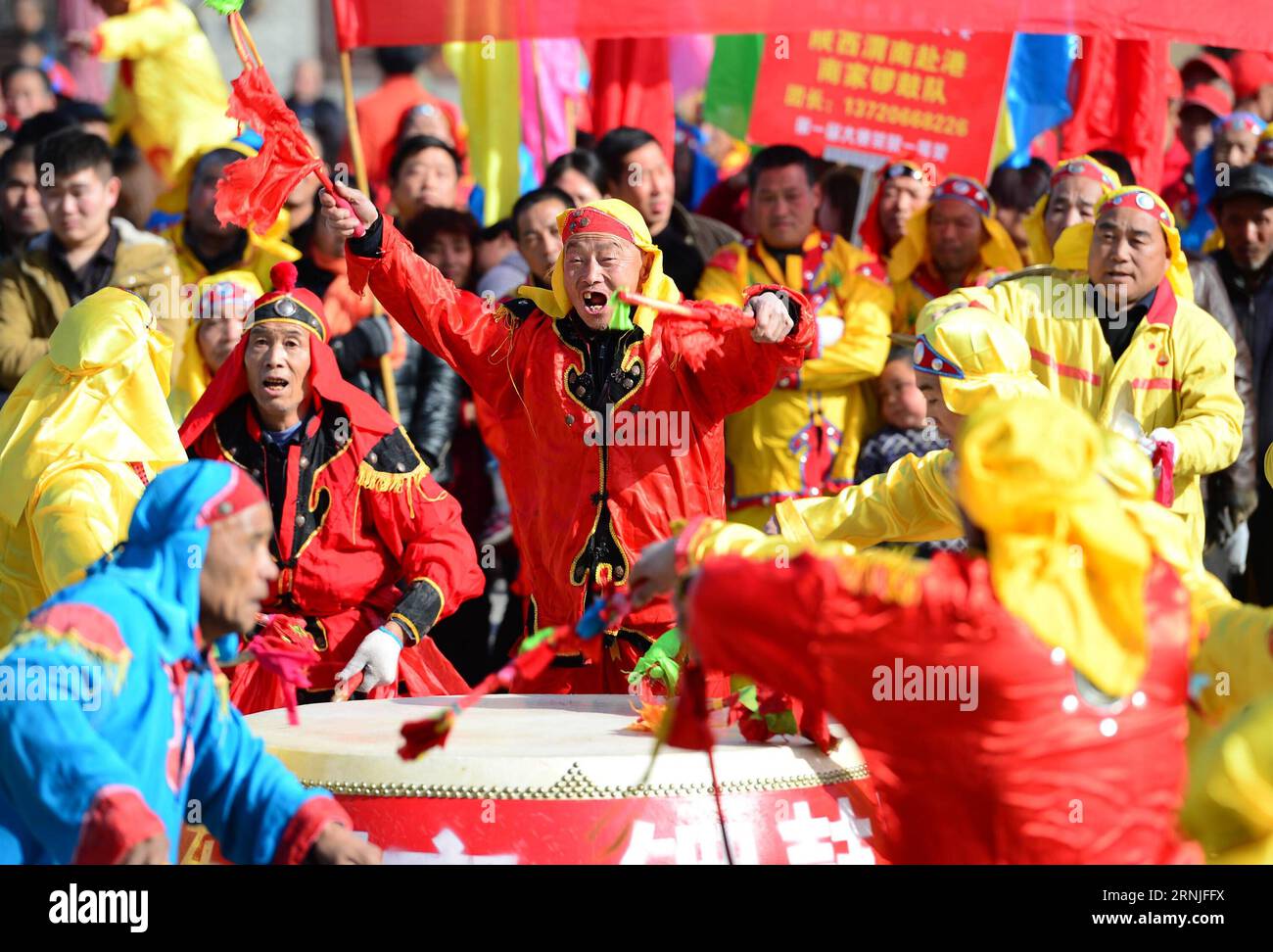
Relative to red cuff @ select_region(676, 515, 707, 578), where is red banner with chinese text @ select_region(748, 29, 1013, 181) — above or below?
above

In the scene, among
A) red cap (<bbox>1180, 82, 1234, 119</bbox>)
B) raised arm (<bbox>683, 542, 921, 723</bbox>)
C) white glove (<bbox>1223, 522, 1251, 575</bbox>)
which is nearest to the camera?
raised arm (<bbox>683, 542, 921, 723</bbox>)

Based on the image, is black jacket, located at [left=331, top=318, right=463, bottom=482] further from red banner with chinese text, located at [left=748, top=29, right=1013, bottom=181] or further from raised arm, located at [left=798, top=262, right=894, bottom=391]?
red banner with chinese text, located at [left=748, top=29, right=1013, bottom=181]

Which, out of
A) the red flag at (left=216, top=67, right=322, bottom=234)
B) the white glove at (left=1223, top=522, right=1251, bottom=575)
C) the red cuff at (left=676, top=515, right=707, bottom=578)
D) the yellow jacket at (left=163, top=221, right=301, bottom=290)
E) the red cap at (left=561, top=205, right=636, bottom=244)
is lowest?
the white glove at (left=1223, top=522, right=1251, bottom=575)

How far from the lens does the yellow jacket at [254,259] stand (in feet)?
24.5

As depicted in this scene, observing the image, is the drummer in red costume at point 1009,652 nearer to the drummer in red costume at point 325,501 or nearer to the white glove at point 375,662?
the white glove at point 375,662

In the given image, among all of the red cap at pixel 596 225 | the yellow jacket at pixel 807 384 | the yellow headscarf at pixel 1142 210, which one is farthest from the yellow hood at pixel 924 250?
the red cap at pixel 596 225

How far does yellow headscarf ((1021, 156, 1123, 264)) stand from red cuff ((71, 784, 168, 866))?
4.68m

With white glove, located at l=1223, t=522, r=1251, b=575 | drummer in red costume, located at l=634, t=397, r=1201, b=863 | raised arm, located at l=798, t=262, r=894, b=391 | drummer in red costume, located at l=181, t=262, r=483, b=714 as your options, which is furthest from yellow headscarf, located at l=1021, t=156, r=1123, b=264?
drummer in red costume, located at l=634, t=397, r=1201, b=863

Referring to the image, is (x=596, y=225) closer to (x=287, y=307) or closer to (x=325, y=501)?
(x=287, y=307)

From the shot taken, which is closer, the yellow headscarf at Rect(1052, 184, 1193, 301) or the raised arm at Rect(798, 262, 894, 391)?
the yellow headscarf at Rect(1052, 184, 1193, 301)

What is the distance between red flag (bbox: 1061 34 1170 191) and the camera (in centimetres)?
860

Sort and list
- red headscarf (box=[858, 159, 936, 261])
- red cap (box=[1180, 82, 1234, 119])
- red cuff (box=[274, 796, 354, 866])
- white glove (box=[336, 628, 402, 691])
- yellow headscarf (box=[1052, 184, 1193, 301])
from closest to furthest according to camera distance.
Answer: red cuff (box=[274, 796, 354, 866]) < white glove (box=[336, 628, 402, 691]) < yellow headscarf (box=[1052, 184, 1193, 301]) < red headscarf (box=[858, 159, 936, 261]) < red cap (box=[1180, 82, 1234, 119])
